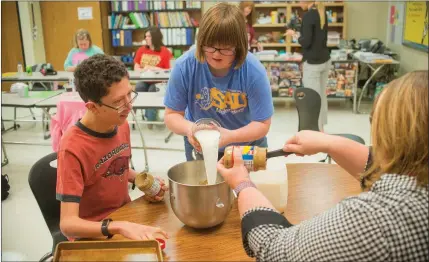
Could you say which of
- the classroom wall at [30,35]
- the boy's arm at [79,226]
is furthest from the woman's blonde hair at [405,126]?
the classroom wall at [30,35]

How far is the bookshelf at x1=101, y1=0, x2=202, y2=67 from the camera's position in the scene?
7055 mm

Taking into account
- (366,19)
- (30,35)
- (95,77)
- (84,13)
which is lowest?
(95,77)

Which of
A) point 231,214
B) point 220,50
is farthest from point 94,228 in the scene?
point 220,50

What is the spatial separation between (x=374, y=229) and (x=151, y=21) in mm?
6794

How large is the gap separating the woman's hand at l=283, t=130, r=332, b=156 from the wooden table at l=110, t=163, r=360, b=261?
0.28m

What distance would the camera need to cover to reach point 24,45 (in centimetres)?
725

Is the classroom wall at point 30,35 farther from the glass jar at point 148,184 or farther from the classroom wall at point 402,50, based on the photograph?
the glass jar at point 148,184

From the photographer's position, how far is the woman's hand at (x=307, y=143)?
4.24 feet

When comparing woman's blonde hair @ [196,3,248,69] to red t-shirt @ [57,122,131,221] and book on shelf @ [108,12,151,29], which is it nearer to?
red t-shirt @ [57,122,131,221]

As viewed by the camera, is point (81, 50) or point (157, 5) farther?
point (157, 5)

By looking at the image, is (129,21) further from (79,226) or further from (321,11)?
(79,226)

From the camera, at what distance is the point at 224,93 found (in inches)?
73.3

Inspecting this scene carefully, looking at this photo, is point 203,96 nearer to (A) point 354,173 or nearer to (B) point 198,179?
(B) point 198,179

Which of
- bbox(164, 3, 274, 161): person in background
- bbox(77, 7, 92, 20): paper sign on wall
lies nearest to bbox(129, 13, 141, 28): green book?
bbox(77, 7, 92, 20): paper sign on wall
